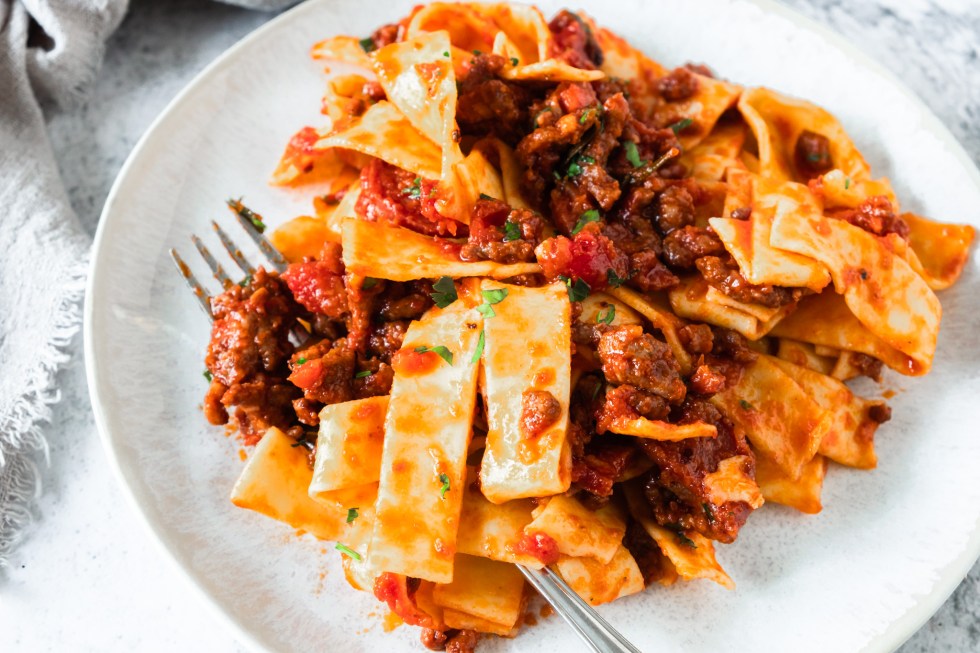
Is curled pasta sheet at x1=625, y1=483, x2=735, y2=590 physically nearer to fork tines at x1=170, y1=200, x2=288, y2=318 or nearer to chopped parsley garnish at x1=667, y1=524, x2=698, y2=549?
chopped parsley garnish at x1=667, y1=524, x2=698, y2=549

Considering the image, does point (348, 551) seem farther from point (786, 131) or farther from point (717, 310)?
point (786, 131)

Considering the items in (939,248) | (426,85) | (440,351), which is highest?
(939,248)

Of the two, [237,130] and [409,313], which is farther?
[237,130]

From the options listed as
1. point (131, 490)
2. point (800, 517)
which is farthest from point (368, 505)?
point (800, 517)

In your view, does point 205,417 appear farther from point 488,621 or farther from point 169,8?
point 169,8

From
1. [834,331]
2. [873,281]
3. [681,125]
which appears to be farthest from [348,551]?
[681,125]

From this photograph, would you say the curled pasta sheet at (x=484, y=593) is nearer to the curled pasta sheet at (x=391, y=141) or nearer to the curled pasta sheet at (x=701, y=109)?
the curled pasta sheet at (x=391, y=141)

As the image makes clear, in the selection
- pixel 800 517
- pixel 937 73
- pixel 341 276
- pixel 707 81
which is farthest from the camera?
pixel 937 73
